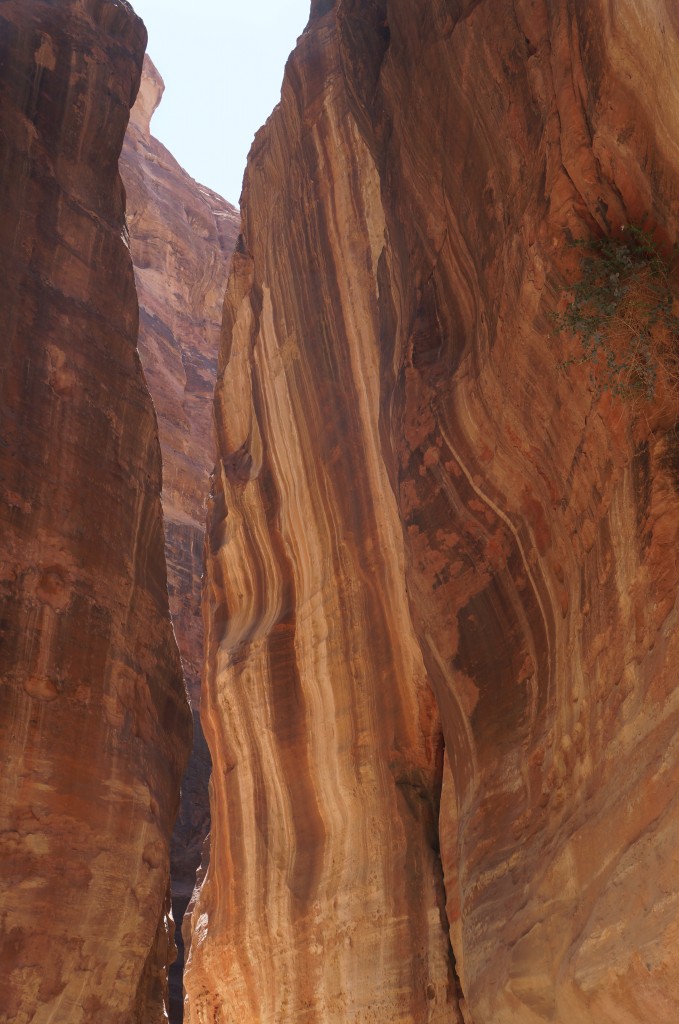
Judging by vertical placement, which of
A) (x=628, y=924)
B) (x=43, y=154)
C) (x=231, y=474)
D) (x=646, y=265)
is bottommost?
(x=628, y=924)

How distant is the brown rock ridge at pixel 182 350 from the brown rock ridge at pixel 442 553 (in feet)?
23.7

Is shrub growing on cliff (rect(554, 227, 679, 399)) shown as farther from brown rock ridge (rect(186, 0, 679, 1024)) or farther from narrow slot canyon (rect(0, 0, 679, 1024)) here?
brown rock ridge (rect(186, 0, 679, 1024))

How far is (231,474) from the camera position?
1516cm

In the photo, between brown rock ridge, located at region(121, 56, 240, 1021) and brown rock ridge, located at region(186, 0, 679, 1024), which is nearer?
brown rock ridge, located at region(186, 0, 679, 1024)

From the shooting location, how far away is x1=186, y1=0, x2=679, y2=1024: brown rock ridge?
6762 mm

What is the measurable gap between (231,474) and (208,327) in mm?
19010

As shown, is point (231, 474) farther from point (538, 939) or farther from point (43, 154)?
point (538, 939)

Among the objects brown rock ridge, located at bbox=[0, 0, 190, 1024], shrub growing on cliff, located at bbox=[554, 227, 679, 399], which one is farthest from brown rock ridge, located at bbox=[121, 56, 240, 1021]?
shrub growing on cliff, located at bbox=[554, 227, 679, 399]

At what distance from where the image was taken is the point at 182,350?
3178cm

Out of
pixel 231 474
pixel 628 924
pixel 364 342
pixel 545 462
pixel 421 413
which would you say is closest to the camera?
pixel 628 924

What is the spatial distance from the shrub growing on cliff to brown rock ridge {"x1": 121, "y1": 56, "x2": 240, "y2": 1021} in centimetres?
1368

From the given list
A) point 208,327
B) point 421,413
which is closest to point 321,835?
point 421,413

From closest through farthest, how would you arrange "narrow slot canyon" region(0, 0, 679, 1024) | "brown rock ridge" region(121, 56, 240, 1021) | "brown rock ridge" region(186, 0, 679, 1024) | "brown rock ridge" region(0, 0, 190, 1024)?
"brown rock ridge" region(186, 0, 679, 1024)
"narrow slot canyon" region(0, 0, 679, 1024)
"brown rock ridge" region(0, 0, 190, 1024)
"brown rock ridge" region(121, 56, 240, 1021)

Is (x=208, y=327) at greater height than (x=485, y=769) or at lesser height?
greater
